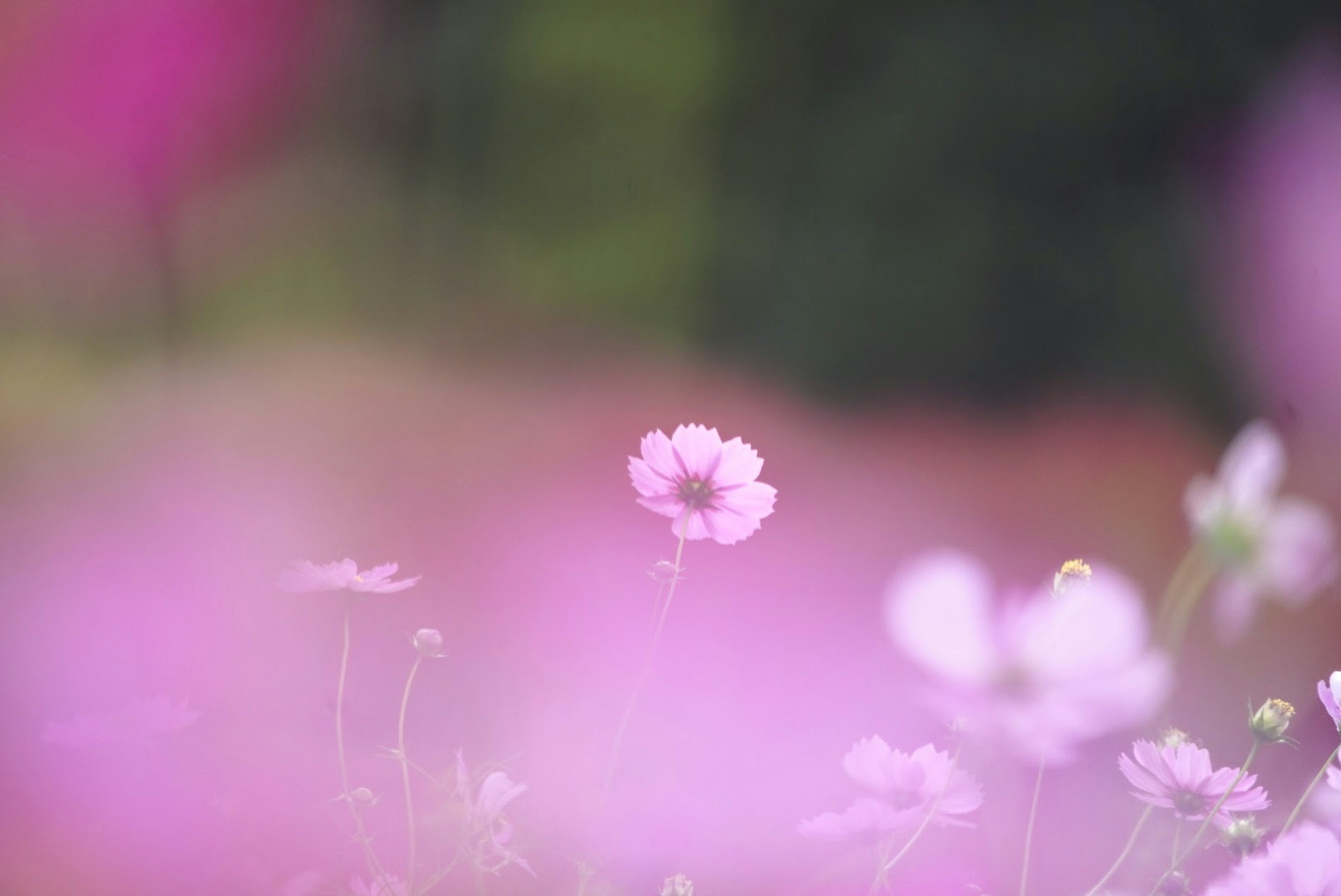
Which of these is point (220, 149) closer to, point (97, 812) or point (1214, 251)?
point (97, 812)

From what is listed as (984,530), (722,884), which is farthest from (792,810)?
(984,530)

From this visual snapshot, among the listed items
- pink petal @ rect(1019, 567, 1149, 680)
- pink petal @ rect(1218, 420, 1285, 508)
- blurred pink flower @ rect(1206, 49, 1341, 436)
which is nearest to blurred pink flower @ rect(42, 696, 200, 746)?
pink petal @ rect(1019, 567, 1149, 680)

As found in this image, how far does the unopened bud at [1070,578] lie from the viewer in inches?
11.4

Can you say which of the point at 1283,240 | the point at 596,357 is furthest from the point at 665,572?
the point at 1283,240

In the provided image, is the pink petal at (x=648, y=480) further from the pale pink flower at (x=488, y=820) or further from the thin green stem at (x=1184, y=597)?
the thin green stem at (x=1184, y=597)

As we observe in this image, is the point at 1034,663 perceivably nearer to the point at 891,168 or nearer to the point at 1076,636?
the point at 1076,636

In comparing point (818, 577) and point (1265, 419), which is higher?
point (1265, 419)

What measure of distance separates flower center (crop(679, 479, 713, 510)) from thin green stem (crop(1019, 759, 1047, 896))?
0.12 m

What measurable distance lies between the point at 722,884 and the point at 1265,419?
0.31 m

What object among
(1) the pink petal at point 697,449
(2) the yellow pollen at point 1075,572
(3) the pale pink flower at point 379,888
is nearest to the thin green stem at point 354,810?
(3) the pale pink flower at point 379,888

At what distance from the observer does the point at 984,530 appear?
428 millimetres

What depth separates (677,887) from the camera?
0.88ft

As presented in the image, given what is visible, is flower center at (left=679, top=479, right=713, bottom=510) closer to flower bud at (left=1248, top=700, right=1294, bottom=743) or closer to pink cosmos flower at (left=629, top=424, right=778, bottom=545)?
pink cosmos flower at (left=629, top=424, right=778, bottom=545)

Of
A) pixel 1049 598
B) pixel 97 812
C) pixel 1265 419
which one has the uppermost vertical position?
pixel 1265 419
